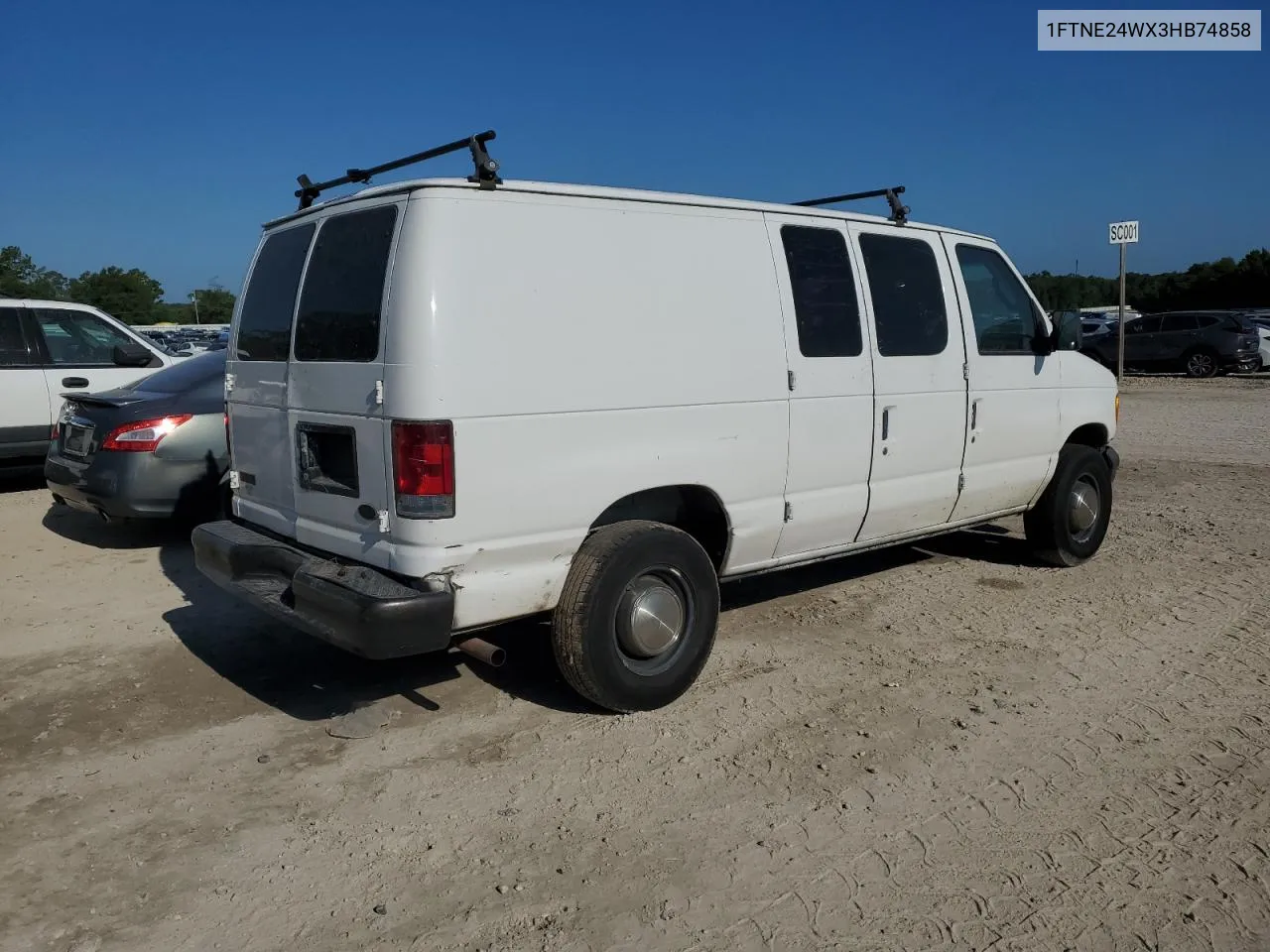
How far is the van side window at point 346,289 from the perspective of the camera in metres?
3.97

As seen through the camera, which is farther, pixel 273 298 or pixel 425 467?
pixel 273 298

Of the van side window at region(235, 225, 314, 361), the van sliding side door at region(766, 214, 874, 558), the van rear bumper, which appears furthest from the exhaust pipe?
the van sliding side door at region(766, 214, 874, 558)

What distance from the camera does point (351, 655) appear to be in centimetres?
530

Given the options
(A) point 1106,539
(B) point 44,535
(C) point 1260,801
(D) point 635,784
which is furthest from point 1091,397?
(B) point 44,535

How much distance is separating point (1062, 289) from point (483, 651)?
7709 centimetres

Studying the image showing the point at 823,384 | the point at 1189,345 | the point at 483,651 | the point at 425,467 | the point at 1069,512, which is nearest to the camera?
the point at 425,467

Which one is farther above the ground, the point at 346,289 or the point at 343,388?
the point at 346,289

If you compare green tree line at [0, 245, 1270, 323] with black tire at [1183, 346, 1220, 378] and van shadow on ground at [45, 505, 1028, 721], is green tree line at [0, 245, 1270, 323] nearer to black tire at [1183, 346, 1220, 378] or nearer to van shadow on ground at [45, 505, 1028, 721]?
black tire at [1183, 346, 1220, 378]

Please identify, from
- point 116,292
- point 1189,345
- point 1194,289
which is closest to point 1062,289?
point 1194,289

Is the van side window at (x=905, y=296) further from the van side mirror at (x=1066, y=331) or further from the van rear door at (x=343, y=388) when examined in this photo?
the van rear door at (x=343, y=388)

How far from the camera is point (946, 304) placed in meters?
5.76

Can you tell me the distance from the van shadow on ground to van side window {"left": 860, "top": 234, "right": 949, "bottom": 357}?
69.8 inches

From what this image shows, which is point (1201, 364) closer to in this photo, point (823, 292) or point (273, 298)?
point (823, 292)

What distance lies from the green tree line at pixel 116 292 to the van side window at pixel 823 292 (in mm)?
54138
